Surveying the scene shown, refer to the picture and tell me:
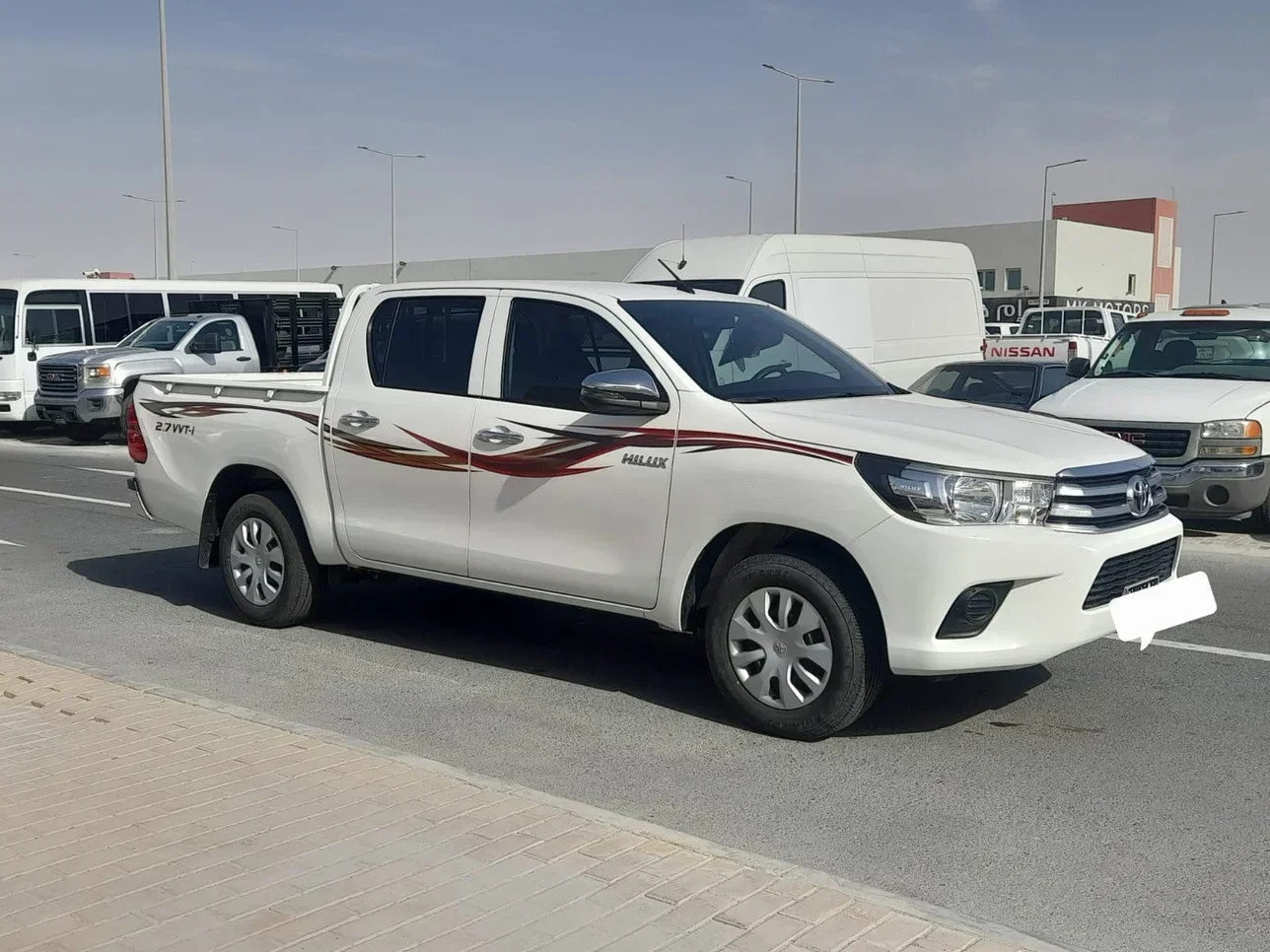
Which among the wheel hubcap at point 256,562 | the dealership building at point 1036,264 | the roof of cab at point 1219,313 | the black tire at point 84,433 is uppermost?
the dealership building at point 1036,264

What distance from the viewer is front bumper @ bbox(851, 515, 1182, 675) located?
5.31 meters

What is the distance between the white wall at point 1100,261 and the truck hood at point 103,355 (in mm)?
53329

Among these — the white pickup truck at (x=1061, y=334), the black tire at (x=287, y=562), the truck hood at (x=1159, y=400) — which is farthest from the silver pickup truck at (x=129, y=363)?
the truck hood at (x=1159, y=400)

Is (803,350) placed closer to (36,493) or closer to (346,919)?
(346,919)

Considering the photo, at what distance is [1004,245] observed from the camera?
6969cm

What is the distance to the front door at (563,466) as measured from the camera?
20.0ft

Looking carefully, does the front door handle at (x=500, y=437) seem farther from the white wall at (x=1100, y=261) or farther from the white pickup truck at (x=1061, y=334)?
the white wall at (x=1100, y=261)

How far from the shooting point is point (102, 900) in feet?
12.9

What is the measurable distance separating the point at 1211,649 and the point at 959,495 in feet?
9.08

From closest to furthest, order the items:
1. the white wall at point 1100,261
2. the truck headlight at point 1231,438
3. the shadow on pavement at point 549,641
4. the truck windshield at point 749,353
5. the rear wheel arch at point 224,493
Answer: the truck windshield at point 749,353 < the shadow on pavement at point 549,641 < the rear wheel arch at point 224,493 < the truck headlight at point 1231,438 < the white wall at point 1100,261

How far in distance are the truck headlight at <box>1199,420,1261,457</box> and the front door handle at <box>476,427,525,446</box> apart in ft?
20.8

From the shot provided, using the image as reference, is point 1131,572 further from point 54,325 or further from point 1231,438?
point 54,325

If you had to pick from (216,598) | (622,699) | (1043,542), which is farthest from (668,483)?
(216,598)

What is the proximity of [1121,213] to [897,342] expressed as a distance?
237 ft
